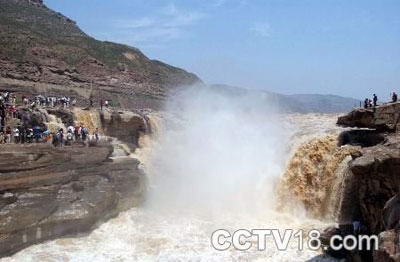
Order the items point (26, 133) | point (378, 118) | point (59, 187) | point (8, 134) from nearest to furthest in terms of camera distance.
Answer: point (59, 187) < point (8, 134) < point (26, 133) < point (378, 118)

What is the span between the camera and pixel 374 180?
14852mm

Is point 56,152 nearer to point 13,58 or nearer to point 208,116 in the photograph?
Result: point 208,116

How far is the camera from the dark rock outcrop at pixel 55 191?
1625cm

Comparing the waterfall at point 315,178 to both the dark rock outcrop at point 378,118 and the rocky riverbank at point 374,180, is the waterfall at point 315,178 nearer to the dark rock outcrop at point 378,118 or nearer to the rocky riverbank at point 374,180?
the rocky riverbank at point 374,180

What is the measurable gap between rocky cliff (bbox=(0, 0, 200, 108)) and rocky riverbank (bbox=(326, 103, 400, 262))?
22.8 metres

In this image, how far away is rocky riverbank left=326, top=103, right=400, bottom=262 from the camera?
32.2 feet

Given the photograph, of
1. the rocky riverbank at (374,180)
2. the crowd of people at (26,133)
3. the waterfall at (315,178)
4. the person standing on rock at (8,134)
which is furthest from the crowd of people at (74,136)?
the rocky riverbank at (374,180)

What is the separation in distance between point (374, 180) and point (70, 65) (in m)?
32.1

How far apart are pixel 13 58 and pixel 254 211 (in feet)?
81.1

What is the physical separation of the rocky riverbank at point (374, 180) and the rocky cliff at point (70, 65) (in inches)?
898

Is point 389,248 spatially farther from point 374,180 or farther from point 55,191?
point 55,191

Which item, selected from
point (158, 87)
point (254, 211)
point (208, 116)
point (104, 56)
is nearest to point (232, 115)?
point (208, 116)

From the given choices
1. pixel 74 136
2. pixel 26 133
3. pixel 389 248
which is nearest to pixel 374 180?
pixel 389 248

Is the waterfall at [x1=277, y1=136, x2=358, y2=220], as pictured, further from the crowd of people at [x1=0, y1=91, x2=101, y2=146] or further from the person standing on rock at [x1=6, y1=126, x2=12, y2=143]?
the person standing on rock at [x1=6, y1=126, x2=12, y2=143]
